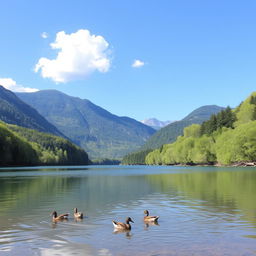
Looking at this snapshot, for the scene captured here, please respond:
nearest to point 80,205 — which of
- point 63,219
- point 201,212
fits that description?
point 63,219

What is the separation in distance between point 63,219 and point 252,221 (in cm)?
1390

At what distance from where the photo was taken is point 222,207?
32.6m

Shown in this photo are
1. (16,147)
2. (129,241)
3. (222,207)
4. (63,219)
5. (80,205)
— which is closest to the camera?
(129,241)

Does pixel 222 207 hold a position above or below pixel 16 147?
below

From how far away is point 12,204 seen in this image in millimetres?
37000

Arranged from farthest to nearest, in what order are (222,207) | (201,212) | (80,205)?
1. (80,205)
2. (222,207)
3. (201,212)

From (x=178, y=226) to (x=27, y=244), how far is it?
396 inches

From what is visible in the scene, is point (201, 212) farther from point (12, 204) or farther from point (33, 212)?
point (12, 204)

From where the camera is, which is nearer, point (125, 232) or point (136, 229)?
point (125, 232)

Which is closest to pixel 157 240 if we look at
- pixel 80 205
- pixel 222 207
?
pixel 222 207

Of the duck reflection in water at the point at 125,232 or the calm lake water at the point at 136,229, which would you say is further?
the duck reflection in water at the point at 125,232

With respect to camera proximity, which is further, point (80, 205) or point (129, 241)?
point (80, 205)

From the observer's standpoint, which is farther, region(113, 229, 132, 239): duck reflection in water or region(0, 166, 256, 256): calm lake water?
region(113, 229, 132, 239): duck reflection in water

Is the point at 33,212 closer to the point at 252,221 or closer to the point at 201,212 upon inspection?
the point at 201,212
